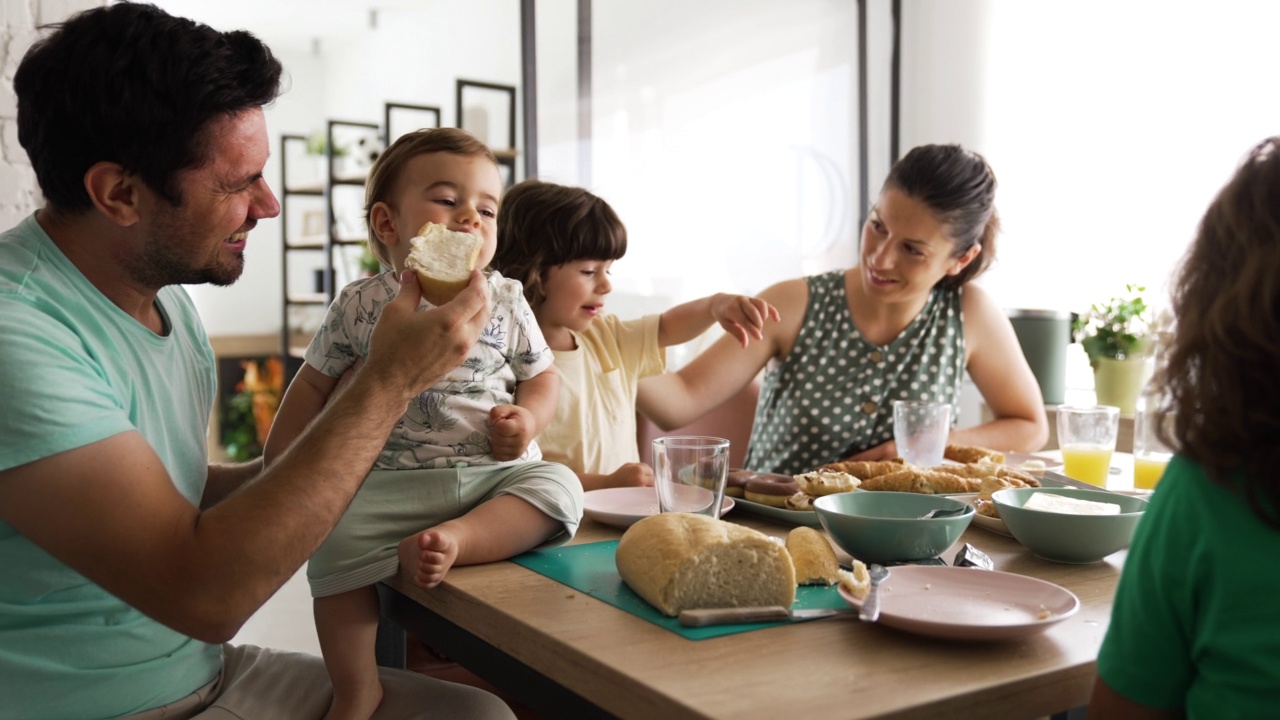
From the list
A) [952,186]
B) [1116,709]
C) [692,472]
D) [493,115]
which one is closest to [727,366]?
[952,186]

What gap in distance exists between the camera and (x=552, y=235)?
1979 mm

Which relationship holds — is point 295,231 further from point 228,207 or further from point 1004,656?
point 1004,656

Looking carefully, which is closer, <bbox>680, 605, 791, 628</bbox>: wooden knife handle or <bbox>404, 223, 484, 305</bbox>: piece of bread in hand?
<bbox>680, 605, 791, 628</bbox>: wooden knife handle

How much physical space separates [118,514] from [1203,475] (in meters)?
0.97

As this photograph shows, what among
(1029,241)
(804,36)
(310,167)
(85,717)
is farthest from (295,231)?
(85,717)

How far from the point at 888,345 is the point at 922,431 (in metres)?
0.72

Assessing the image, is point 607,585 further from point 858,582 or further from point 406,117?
point 406,117

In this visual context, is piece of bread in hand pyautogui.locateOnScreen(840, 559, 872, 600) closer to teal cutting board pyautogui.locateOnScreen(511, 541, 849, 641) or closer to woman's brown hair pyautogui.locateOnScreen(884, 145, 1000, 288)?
teal cutting board pyautogui.locateOnScreen(511, 541, 849, 641)

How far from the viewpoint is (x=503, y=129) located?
178 inches

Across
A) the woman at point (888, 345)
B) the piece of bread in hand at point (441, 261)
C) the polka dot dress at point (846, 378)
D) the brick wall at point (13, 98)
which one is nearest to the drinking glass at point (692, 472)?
the piece of bread in hand at point (441, 261)

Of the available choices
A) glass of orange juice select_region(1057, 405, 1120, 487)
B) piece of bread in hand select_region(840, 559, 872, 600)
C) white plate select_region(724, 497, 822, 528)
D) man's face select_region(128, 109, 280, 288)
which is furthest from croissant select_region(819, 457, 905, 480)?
man's face select_region(128, 109, 280, 288)

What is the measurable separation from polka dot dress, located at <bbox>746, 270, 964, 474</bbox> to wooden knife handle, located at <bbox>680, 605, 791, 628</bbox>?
1.39m

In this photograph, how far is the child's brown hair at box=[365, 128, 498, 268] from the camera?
5.45 ft

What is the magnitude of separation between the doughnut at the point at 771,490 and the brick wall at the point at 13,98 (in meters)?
1.81
